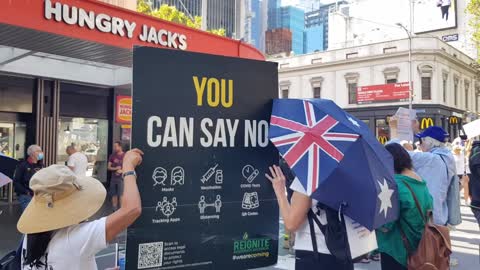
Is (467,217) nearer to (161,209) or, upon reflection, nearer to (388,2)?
(161,209)

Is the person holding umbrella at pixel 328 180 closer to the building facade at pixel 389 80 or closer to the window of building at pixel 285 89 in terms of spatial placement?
the building facade at pixel 389 80

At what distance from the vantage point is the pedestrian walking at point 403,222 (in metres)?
3.34

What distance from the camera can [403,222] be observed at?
3.38m

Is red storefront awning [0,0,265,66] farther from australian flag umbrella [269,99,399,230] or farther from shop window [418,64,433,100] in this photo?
shop window [418,64,433,100]

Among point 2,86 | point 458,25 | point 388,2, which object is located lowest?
point 2,86

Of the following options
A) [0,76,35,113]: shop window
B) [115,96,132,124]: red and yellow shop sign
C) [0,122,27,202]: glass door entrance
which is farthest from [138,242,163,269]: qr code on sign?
[115,96,132,124]: red and yellow shop sign

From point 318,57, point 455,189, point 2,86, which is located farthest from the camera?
point 318,57

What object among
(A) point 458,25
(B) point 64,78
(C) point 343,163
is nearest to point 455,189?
(C) point 343,163

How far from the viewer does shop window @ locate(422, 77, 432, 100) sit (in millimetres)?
38291

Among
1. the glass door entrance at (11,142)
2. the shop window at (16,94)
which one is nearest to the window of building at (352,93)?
the shop window at (16,94)

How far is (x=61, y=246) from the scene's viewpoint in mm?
2043

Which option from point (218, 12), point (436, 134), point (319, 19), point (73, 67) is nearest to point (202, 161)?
point (436, 134)

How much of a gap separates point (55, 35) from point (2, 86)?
567cm

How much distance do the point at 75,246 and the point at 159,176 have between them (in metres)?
0.58
